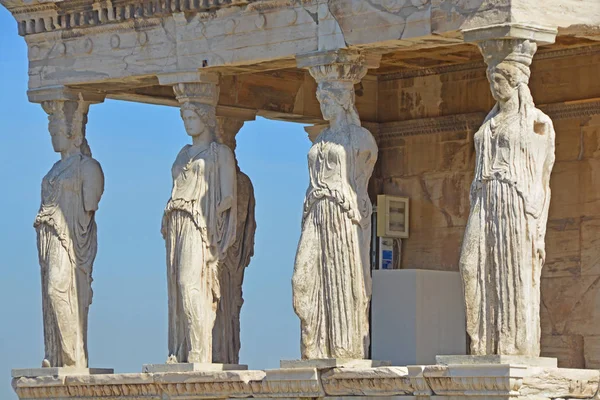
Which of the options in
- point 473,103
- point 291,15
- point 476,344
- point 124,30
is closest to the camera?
point 476,344

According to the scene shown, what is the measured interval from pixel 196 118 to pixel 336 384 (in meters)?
3.35

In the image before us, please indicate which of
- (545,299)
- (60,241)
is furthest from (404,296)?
(60,241)

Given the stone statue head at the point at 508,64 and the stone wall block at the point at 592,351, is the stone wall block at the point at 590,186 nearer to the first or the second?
the stone wall block at the point at 592,351

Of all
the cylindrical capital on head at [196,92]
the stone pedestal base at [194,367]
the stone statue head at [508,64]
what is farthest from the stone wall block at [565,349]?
the stone statue head at [508,64]

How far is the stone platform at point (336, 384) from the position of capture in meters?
20.4

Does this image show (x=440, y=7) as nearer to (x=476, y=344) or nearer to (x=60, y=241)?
(x=476, y=344)

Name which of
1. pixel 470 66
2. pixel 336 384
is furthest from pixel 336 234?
pixel 470 66

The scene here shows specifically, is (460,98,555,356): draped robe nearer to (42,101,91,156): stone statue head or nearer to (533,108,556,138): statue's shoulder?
(533,108,556,138): statue's shoulder

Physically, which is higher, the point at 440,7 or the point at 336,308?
the point at 440,7

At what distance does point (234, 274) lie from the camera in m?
24.9

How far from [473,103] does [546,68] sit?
1.09 m

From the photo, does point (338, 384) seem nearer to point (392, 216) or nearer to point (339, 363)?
point (339, 363)

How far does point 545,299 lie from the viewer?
24984 mm

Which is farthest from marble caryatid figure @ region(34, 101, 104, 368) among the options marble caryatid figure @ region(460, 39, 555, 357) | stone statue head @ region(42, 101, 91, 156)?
marble caryatid figure @ region(460, 39, 555, 357)
